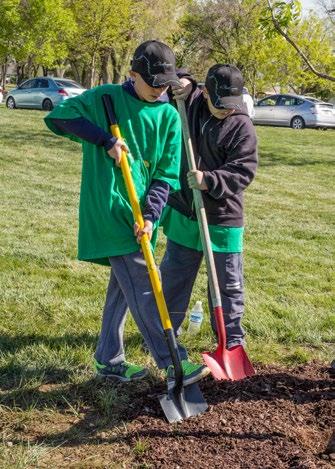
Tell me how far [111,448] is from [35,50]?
88.1 ft

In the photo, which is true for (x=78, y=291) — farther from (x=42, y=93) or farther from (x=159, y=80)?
(x=42, y=93)

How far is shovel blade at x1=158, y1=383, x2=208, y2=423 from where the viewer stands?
311cm

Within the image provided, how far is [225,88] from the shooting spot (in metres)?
3.41

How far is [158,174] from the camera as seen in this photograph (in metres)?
3.23

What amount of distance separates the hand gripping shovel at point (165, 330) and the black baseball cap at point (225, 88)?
0.62 m

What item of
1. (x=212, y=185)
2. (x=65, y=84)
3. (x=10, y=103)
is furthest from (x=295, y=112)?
(x=212, y=185)

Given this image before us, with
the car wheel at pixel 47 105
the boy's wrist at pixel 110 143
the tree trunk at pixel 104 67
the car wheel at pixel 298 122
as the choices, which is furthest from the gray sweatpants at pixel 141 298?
the tree trunk at pixel 104 67

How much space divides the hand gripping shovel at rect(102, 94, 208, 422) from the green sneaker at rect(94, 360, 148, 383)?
14.9 inches

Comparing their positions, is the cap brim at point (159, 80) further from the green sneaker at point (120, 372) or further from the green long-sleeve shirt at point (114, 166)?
the green sneaker at point (120, 372)

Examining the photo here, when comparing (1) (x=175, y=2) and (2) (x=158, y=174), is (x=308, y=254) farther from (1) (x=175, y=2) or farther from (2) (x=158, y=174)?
(1) (x=175, y=2)

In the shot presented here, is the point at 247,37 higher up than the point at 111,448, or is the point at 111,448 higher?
the point at 247,37

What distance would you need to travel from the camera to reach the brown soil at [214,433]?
2.84 meters

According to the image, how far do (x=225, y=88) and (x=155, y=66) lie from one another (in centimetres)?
56

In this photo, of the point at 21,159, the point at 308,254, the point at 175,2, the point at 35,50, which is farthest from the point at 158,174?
the point at 175,2
